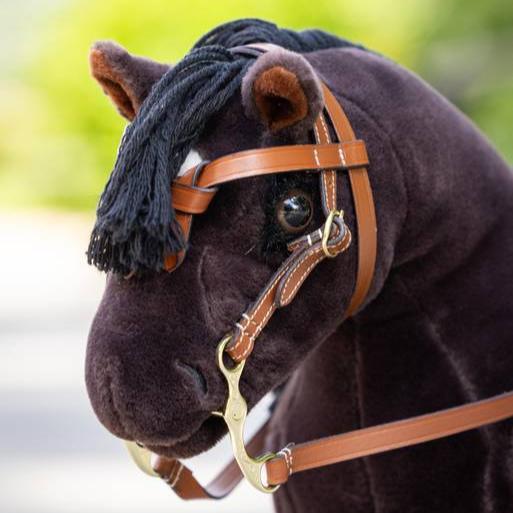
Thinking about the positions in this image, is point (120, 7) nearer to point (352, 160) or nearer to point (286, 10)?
point (286, 10)

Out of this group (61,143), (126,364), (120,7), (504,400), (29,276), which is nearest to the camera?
(126,364)

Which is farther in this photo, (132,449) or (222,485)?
(222,485)

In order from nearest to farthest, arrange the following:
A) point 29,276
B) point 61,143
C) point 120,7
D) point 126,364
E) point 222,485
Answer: point 126,364
point 222,485
point 29,276
point 120,7
point 61,143

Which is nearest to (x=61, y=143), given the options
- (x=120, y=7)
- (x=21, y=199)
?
(x=21, y=199)

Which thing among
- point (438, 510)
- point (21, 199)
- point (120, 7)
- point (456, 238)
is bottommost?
point (21, 199)

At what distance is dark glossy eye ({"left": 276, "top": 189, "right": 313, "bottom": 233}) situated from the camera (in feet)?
4.25

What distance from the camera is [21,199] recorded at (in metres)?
10.9

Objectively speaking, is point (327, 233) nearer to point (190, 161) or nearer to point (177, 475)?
point (190, 161)

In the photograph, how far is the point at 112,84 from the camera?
1432mm

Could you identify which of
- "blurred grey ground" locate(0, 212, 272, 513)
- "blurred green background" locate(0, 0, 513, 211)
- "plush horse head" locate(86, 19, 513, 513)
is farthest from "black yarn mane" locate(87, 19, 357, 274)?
"blurred green background" locate(0, 0, 513, 211)

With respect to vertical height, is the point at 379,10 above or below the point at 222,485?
below

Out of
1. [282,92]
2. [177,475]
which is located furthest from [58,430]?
[282,92]

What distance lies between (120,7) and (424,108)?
8.05 m

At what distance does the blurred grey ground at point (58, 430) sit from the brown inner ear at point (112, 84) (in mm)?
2312
